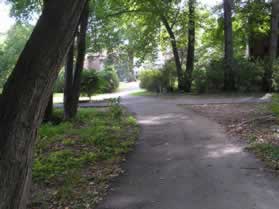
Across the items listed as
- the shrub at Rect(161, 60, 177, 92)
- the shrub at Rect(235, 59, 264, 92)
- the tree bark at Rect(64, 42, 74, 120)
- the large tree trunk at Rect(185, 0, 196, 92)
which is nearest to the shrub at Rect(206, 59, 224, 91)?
the shrub at Rect(235, 59, 264, 92)

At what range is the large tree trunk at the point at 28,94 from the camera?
366 centimetres

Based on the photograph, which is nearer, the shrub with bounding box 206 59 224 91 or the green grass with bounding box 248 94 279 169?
the green grass with bounding box 248 94 279 169

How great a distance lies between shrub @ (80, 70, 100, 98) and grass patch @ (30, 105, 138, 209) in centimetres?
858

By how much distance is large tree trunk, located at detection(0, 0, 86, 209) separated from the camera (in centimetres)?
366

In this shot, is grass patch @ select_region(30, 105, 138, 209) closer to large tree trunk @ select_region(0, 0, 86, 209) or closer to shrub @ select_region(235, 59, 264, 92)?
large tree trunk @ select_region(0, 0, 86, 209)

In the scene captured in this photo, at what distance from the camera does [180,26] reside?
24281 mm

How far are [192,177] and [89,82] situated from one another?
1536cm

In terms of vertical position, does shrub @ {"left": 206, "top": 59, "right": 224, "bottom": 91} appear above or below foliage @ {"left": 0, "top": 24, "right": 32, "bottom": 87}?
below

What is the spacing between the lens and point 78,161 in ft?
24.3

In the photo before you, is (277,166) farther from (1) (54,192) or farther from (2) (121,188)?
(1) (54,192)

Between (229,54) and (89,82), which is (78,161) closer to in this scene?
(89,82)

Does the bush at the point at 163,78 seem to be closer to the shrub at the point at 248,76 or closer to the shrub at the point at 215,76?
the shrub at the point at 215,76

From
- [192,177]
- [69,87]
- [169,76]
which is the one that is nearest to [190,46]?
[169,76]

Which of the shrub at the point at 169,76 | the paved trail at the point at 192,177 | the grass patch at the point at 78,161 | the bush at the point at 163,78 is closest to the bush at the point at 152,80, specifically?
the bush at the point at 163,78
